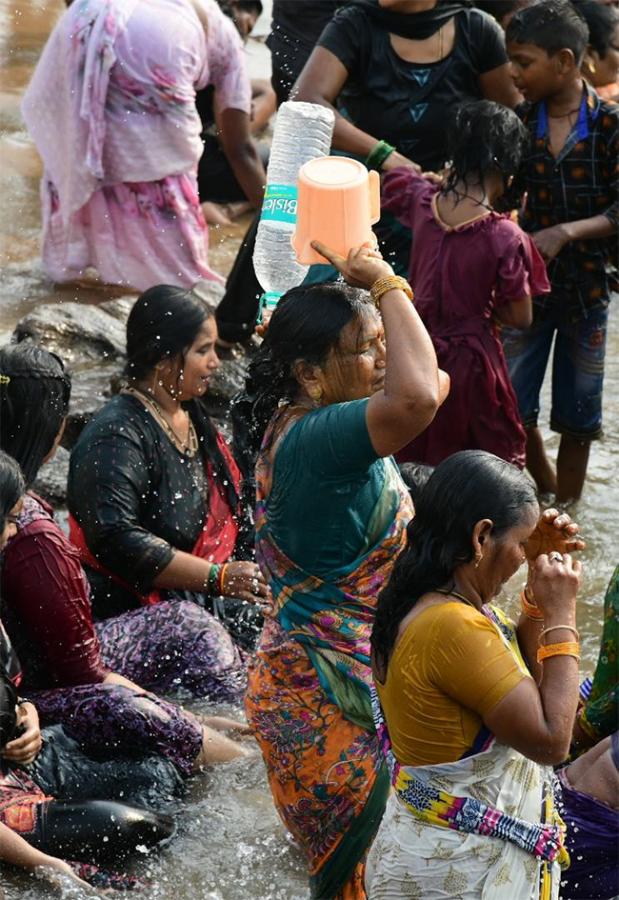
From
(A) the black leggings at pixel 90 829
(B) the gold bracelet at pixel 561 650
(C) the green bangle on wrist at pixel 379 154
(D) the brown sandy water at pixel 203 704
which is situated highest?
(B) the gold bracelet at pixel 561 650

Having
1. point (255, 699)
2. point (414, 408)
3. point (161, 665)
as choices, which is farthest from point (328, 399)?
point (161, 665)

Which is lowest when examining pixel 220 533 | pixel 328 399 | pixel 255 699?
pixel 220 533

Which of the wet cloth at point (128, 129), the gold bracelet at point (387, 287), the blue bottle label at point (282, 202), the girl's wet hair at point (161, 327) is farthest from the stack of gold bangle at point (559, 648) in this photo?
the wet cloth at point (128, 129)

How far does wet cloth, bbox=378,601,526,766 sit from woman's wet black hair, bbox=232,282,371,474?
2.12 feet

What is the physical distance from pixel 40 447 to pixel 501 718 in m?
1.78

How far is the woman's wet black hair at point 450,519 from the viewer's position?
2547 millimetres

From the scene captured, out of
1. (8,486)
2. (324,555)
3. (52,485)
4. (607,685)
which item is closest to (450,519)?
(324,555)

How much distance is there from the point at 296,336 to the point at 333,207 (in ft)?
1.41

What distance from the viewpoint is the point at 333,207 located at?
315 cm

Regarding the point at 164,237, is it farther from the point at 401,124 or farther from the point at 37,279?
the point at 401,124

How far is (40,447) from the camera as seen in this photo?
378 centimetres

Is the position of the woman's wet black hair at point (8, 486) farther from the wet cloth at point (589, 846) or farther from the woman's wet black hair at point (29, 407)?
the wet cloth at point (589, 846)

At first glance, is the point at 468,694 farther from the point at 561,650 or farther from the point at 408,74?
the point at 408,74

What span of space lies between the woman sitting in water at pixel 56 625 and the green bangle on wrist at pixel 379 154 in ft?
5.29
